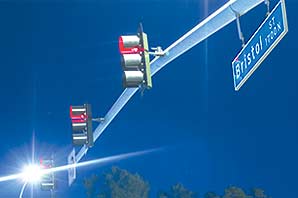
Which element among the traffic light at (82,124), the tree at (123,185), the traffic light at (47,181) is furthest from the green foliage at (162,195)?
the traffic light at (82,124)

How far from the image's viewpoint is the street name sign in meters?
3.33

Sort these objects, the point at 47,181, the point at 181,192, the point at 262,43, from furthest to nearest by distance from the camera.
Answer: the point at 181,192, the point at 47,181, the point at 262,43

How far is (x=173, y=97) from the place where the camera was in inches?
555

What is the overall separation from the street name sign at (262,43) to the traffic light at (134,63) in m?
0.94

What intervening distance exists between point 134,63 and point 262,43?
44.0 inches

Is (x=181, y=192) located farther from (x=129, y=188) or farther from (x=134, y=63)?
(x=134, y=63)

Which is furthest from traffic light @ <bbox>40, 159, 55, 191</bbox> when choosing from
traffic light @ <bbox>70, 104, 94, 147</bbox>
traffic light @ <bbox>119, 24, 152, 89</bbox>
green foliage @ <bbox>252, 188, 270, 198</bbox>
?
green foliage @ <bbox>252, 188, 270, 198</bbox>

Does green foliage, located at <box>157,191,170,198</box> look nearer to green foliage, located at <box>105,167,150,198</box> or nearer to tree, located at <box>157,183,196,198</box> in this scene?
tree, located at <box>157,183,196,198</box>

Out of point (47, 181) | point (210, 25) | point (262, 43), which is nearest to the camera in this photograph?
point (262, 43)

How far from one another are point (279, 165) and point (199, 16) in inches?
211

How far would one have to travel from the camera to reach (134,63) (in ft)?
10.9

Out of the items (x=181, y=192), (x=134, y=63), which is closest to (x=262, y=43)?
(x=134, y=63)

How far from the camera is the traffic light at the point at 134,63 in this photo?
334 cm

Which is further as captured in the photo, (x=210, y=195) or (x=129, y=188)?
Answer: (x=129, y=188)
